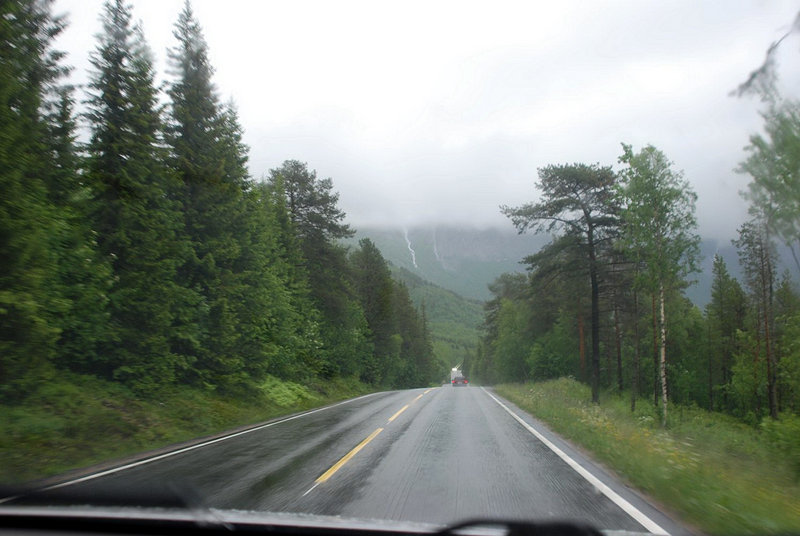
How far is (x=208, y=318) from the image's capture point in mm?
17000

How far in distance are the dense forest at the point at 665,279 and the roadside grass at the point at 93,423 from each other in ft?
38.5

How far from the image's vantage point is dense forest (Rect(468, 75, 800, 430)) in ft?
29.3

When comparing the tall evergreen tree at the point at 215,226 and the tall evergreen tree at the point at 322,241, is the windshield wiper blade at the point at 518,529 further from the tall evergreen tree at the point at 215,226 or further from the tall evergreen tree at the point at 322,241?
the tall evergreen tree at the point at 322,241

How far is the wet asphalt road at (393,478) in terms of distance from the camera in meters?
5.16

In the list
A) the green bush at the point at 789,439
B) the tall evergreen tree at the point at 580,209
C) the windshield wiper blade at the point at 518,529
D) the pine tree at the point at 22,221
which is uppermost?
the tall evergreen tree at the point at 580,209

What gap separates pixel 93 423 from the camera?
9.94 m

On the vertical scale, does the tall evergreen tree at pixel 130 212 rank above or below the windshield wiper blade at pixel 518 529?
above

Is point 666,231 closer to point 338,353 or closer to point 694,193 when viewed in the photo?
point 694,193

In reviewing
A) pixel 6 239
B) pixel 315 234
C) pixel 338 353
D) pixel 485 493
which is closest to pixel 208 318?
pixel 6 239

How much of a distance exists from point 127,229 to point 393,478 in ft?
35.6

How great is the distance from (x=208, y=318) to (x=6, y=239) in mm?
8590

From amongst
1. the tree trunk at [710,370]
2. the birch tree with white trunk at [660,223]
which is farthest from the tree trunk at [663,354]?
the tree trunk at [710,370]

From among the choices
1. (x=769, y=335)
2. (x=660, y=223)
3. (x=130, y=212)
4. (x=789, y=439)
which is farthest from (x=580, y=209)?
(x=130, y=212)

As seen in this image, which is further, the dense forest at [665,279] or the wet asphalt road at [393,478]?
the dense forest at [665,279]
